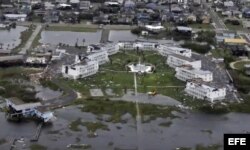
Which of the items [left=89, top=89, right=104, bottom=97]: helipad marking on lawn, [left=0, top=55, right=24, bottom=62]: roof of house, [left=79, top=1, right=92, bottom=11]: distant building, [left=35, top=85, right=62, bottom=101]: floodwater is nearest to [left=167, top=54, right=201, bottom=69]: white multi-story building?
[left=89, top=89, right=104, bottom=97]: helipad marking on lawn

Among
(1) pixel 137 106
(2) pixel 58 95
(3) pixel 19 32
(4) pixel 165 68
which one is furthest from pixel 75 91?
(3) pixel 19 32

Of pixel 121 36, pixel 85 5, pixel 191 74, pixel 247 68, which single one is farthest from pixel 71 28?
pixel 247 68

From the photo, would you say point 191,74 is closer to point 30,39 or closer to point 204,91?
point 204,91

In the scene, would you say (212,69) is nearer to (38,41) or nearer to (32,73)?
(32,73)

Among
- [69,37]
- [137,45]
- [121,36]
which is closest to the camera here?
[137,45]

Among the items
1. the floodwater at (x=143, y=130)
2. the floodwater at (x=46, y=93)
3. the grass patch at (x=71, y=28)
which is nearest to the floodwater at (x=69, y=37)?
the grass patch at (x=71, y=28)
